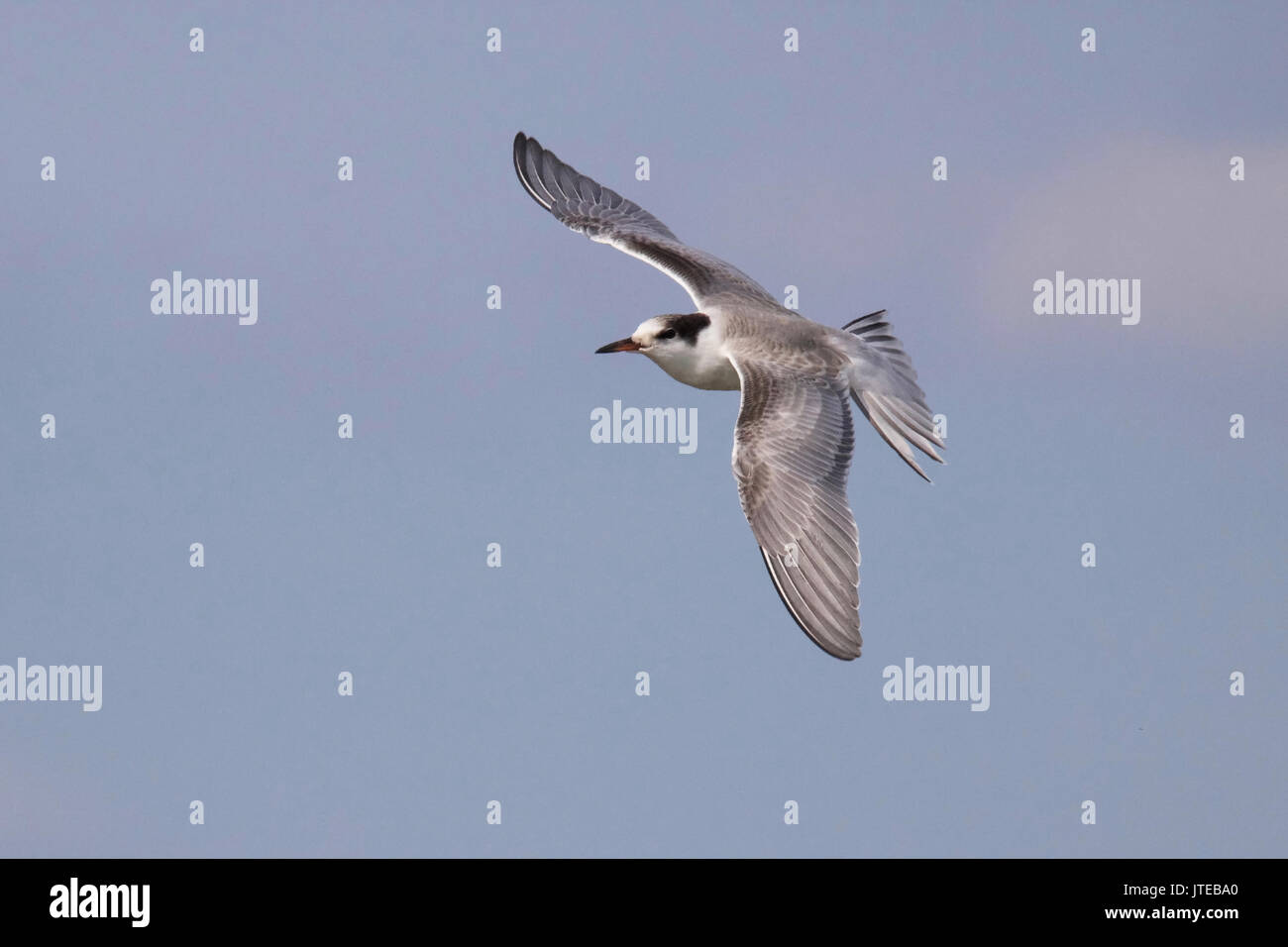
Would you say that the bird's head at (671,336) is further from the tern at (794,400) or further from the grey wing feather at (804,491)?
the grey wing feather at (804,491)

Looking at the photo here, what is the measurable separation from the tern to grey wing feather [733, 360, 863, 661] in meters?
0.01

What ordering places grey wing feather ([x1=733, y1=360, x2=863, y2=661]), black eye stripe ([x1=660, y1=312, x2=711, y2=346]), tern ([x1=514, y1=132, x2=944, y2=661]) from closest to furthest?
grey wing feather ([x1=733, y1=360, x2=863, y2=661]), tern ([x1=514, y1=132, x2=944, y2=661]), black eye stripe ([x1=660, y1=312, x2=711, y2=346])

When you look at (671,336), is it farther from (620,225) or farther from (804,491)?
(620,225)

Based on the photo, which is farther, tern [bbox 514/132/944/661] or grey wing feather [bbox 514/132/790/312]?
grey wing feather [bbox 514/132/790/312]

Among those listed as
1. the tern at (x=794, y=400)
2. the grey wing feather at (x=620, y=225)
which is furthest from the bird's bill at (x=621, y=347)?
the grey wing feather at (x=620, y=225)

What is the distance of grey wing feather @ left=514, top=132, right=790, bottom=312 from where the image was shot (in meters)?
18.2

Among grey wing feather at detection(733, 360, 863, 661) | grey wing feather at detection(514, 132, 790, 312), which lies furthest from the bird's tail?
grey wing feather at detection(514, 132, 790, 312)

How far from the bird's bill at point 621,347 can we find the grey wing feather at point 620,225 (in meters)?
1.29

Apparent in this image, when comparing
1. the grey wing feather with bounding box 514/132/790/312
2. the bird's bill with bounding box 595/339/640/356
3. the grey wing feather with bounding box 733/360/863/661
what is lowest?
the grey wing feather with bounding box 733/360/863/661

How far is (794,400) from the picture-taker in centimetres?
1505

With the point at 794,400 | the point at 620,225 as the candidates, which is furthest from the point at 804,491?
the point at 620,225

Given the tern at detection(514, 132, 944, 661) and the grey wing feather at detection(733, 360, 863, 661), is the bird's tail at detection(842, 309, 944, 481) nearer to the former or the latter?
the tern at detection(514, 132, 944, 661)

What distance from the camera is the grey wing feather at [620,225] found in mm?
18203

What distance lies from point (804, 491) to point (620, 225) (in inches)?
250
